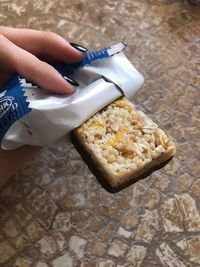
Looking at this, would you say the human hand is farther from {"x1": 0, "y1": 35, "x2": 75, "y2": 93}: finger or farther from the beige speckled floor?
the beige speckled floor

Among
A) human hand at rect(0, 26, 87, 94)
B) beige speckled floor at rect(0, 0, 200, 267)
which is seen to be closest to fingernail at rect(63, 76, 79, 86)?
human hand at rect(0, 26, 87, 94)

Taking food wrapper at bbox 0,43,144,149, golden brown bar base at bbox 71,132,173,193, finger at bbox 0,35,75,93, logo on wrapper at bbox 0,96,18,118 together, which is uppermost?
finger at bbox 0,35,75,93

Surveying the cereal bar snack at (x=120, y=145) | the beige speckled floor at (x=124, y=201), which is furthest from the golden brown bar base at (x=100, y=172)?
the beige speckled floor at (x=124, y=201)

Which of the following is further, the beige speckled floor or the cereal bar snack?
the beige speckled floor

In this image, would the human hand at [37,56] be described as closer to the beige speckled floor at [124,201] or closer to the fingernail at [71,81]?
the fingernail at [71,81]

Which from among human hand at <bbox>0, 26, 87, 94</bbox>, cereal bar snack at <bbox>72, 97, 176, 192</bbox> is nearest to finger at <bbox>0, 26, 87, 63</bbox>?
human hand at <bbox>0, 26, 87, 94</bbox>

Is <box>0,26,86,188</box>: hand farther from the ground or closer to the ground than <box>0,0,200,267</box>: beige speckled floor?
farther from the ground

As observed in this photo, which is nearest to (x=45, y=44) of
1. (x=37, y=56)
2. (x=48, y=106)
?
(x=37, y=56)

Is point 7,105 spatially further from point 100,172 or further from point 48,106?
point 100,172
